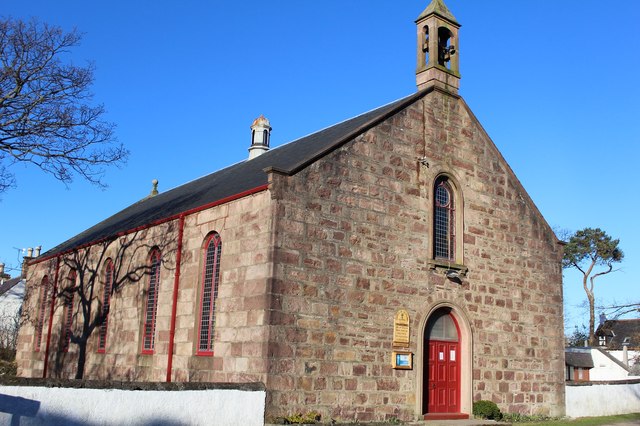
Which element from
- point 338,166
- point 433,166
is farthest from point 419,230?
point 338,166

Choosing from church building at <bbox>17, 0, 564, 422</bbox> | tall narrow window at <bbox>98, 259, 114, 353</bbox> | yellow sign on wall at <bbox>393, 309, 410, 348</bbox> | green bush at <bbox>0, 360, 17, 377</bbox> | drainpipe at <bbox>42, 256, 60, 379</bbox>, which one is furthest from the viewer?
green bush at <bbox>0, 360, 17, 377</bbox>

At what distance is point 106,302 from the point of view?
2359 cm

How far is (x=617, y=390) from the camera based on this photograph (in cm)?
2331

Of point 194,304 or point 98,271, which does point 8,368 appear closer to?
point 98,271

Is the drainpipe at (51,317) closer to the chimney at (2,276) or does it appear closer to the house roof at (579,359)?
the house roof at (579,359)

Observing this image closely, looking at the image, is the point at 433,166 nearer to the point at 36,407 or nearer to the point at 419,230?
the point at 419,230

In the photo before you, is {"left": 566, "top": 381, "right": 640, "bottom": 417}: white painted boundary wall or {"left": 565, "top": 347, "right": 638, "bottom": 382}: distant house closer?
{"left": 566, "top": 381, "right": 640, "bottom": 417}: white painted boundary wall

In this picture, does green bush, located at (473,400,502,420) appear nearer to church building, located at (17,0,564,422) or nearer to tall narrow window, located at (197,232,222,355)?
church building, located at (17,0,564,422)

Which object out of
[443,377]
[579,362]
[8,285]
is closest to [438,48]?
[443,377]

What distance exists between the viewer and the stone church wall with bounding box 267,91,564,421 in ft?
50.8

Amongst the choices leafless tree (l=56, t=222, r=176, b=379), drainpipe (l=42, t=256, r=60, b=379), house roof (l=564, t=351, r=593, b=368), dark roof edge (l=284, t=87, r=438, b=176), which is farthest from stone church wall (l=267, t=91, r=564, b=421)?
house roof (l=564, t=351, r=593, b=368)

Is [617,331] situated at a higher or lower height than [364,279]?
higher

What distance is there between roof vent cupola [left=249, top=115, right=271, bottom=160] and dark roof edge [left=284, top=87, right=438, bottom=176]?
11825 mm

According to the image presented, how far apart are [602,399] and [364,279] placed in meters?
11.4
